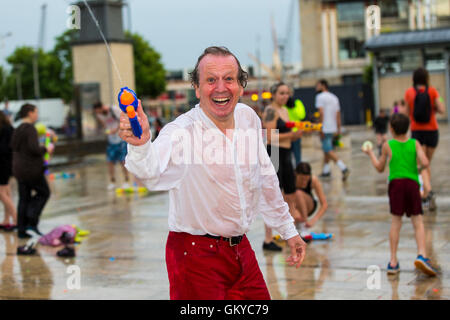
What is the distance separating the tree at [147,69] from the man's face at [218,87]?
6856 centimetres

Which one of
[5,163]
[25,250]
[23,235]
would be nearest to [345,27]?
[5,163]

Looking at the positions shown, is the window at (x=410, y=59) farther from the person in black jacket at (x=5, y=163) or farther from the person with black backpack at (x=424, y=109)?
the person in black jacket at (x=5, y=163)

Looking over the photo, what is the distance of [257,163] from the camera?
12.6 ft

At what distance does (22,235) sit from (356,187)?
623 centimetres

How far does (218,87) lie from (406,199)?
3.70 meters

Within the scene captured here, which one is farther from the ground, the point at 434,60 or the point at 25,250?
the point at 434,60

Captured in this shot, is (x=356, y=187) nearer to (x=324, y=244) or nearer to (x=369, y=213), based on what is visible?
(x=369, y=213)

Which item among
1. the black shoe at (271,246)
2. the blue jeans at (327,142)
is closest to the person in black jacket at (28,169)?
the black shoe at (271,246)

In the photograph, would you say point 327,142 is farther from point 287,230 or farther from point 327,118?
point 287,230

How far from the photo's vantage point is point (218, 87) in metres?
3.65

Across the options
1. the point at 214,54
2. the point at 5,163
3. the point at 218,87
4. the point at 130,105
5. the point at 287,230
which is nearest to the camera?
the point at 130,105

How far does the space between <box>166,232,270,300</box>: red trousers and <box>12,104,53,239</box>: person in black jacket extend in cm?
591

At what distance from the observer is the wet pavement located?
646 centimetres

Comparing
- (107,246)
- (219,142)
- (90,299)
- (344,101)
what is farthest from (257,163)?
(344,101)
